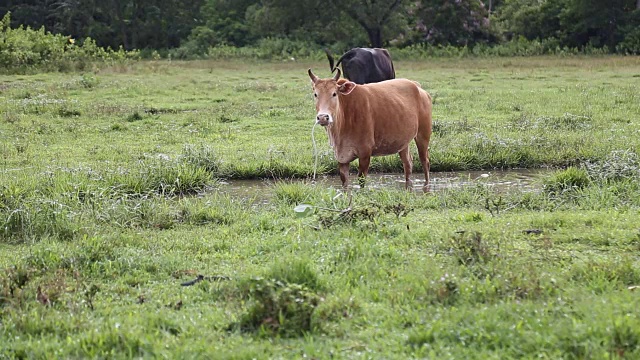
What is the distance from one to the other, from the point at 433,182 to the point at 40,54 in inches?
812

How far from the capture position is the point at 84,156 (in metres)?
11.7

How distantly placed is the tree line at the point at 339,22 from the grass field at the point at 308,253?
89.9ft

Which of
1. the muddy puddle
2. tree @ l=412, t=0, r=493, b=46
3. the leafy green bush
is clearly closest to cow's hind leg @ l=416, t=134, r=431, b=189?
the muddy puddle

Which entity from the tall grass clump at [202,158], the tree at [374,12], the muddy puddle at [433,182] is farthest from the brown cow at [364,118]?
the tree at [374,12]

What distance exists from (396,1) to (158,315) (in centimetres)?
A: 3912

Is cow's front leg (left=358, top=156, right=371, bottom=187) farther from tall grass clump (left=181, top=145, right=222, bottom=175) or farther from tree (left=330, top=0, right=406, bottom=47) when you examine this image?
tree (left=330, top=0, right=406, bottom=47)

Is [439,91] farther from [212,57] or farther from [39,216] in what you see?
[212,57]

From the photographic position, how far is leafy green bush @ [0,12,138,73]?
84.6 feet

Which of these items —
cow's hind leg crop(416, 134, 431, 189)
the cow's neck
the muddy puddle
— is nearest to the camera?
the cow's neck

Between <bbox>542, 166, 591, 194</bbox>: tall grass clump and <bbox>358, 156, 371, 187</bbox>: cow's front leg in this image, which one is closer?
<bbox>542, 166, 591, 194</bbox>: tall grass clump

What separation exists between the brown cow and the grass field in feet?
1.67

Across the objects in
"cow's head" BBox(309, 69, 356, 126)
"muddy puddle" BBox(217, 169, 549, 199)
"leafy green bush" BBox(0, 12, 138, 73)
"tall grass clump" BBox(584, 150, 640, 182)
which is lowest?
"muddy puddle" BBox(217, 169, 549, 199)

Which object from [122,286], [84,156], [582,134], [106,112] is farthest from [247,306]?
[106,112]

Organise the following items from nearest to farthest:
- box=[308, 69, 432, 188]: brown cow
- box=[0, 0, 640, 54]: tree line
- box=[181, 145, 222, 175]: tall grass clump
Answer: box=[308, 69, 432, 188]: brown cow
box=[181, 145, 222, 175]: tall grass clump
box=[0, 0, 640, 54]: tree line
